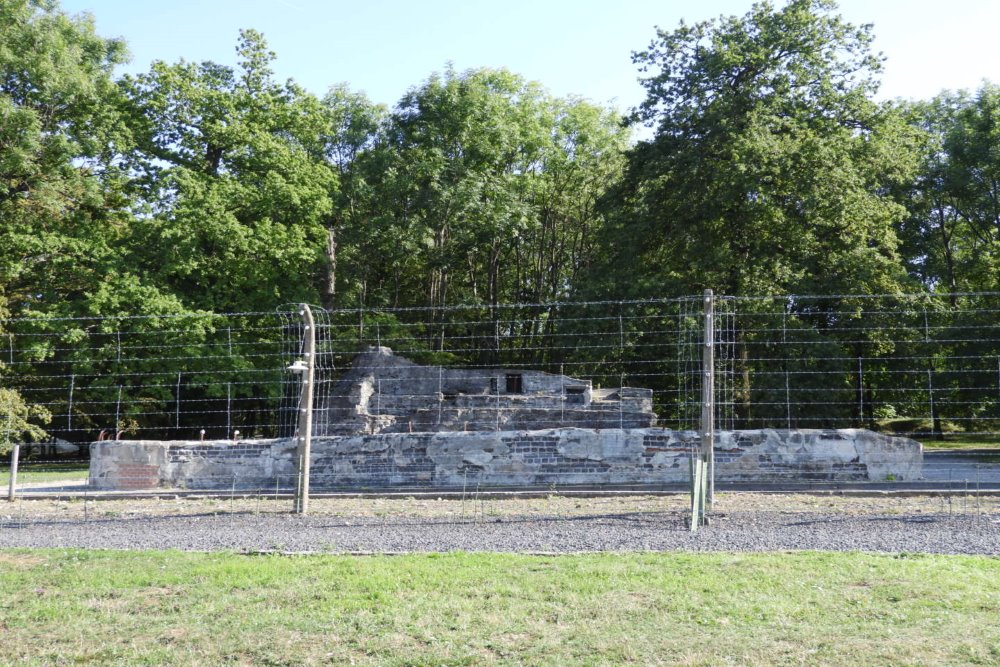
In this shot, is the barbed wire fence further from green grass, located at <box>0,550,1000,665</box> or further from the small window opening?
green grass, located at <box>0,550,1000,665</box>

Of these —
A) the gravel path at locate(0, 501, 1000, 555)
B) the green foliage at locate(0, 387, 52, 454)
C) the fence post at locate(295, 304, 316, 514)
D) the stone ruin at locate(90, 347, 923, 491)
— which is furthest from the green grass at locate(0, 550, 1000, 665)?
the green foliage at locate(0, 387, 52, 454)

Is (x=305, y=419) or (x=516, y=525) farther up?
(x=305, y=419)

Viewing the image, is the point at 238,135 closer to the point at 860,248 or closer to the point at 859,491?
the point at 860,248

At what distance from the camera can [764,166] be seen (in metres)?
25.0

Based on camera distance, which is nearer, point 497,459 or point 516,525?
point 516,525

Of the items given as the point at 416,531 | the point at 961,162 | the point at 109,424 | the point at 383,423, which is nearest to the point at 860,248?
the point at 961,162

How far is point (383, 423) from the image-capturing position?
791 inches

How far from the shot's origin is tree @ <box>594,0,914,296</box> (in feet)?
83.2

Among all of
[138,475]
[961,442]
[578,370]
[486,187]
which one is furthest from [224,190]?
[961,442]

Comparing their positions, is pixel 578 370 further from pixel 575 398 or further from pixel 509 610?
pixel 509 610

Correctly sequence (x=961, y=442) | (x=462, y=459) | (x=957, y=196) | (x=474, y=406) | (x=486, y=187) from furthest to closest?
(x=486, y=187), (x=957, y=196), (x=961, y=442), (x=474, y=406), (x=462, y=459)

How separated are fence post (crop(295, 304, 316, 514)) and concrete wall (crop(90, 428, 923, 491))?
3509 mm

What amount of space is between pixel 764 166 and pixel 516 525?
17243 millimetres

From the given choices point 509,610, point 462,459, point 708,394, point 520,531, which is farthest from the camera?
point 462,459
